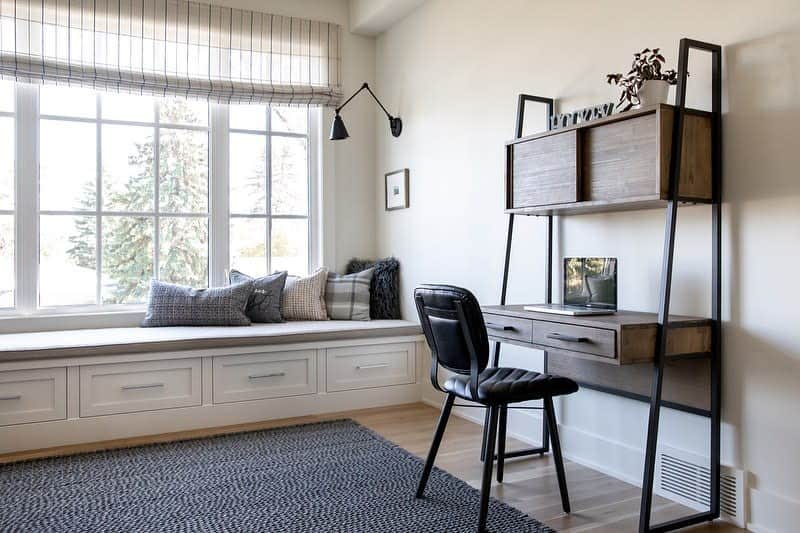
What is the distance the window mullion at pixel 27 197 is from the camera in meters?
3.81

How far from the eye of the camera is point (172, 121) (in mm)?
4250

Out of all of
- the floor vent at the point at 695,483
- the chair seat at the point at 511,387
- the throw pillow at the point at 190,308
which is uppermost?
the throw pillow at the point at 190,308

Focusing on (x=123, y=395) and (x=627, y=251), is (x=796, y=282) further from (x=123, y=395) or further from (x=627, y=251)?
(x=123, y=395)

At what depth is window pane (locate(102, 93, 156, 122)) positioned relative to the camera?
13.4 ft

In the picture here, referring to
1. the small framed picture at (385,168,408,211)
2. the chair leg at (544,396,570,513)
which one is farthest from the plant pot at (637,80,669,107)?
the small framed picture at (385,168,408,211)

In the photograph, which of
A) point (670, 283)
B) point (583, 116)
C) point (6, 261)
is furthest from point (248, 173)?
point (670, 283)

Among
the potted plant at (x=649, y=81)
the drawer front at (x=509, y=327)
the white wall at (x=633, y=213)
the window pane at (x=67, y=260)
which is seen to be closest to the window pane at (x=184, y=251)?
the window pane at (x=67, y=260)

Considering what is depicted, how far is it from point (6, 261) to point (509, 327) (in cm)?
299

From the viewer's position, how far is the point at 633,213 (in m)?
2.66

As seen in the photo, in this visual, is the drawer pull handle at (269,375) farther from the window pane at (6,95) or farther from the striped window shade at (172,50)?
the window pane at (6,95)

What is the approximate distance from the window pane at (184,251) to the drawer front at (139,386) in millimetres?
933

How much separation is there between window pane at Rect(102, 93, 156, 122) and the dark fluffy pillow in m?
1.78

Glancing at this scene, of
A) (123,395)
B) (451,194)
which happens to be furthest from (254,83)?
(123,395)

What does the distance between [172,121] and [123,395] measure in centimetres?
184
